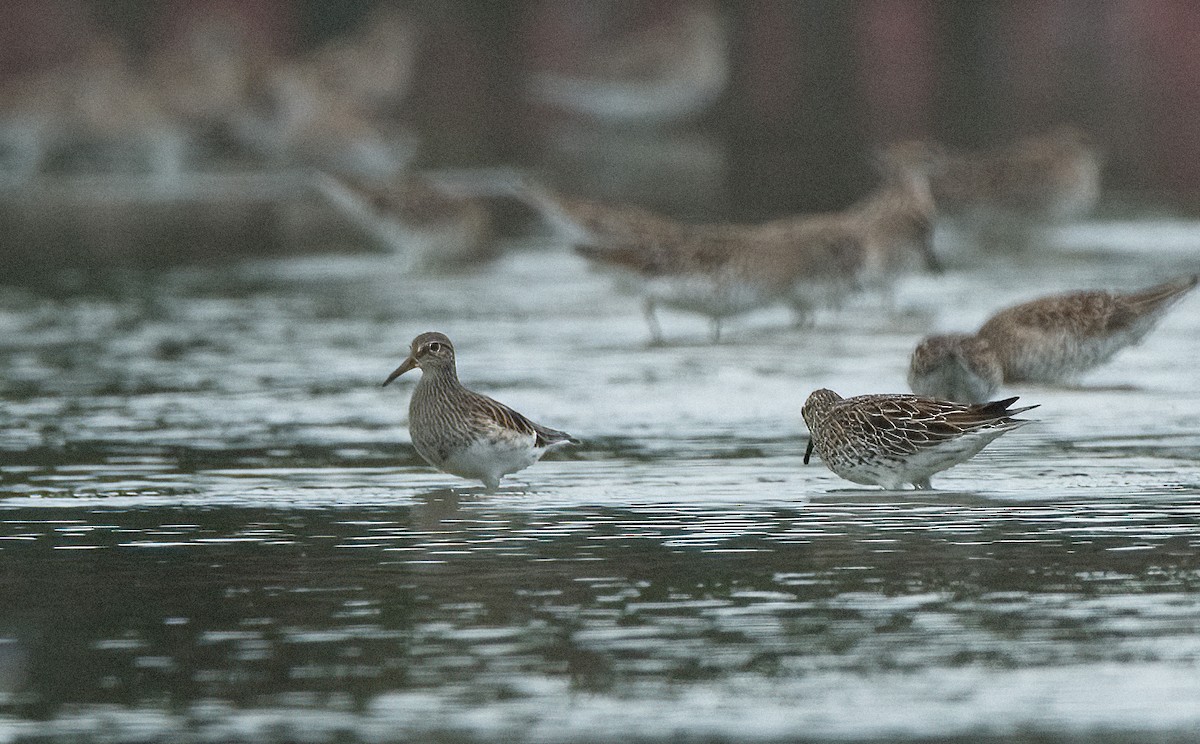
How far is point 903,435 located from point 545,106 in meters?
27.3

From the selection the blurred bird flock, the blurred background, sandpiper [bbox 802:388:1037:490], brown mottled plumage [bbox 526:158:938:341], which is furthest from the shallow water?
the blurred background

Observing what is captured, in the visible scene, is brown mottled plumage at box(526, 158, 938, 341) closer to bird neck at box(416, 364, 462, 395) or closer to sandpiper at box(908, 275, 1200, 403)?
→ sandpiper at box(908, 275, 1200, 403)

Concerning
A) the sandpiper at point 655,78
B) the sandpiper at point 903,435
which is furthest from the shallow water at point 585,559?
the sandpiper at point 655,78

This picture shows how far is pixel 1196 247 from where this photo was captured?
19.6 m

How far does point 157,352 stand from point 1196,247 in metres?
8.79

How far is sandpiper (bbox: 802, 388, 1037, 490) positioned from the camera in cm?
975

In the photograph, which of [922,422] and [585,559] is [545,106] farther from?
[585,559]

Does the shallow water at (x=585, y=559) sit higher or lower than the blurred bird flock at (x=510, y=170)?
lower

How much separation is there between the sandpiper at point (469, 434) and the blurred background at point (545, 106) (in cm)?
1070

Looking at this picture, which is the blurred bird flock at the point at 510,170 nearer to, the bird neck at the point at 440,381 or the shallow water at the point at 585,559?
the shallow water at the point at 585,559

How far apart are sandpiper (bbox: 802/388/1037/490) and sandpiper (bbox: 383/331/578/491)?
1.20 meters

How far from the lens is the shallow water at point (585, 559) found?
23.0ft

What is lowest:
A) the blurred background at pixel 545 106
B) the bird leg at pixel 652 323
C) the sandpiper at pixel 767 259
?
the bird leg at pixel 652 323

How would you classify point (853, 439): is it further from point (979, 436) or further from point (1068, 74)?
point (1068, 74)
